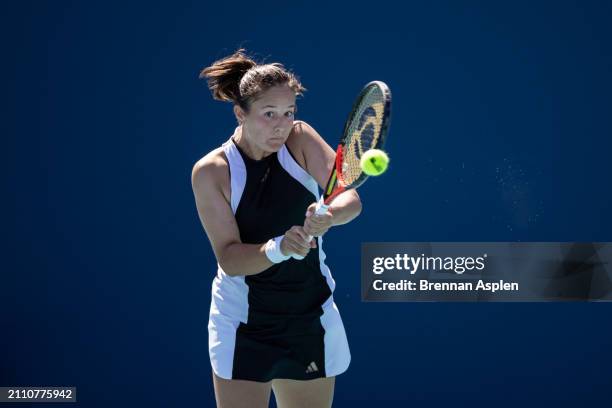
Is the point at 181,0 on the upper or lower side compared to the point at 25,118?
upper

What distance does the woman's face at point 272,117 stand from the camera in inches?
107

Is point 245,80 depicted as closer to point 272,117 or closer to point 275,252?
point 272,117

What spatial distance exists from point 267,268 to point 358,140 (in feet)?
1.50

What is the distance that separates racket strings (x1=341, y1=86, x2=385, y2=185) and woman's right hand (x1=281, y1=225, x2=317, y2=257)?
0.60ft

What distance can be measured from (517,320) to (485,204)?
549mm

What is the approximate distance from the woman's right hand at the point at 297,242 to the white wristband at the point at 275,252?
4 centimetres

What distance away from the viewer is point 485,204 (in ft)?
14.0

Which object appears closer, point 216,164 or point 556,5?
point 216,164

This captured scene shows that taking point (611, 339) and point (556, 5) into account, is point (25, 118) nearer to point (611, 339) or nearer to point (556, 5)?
point (556, 5)

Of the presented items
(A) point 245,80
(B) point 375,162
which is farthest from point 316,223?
(A) point 245,80

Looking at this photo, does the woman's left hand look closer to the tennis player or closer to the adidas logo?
the tennis player

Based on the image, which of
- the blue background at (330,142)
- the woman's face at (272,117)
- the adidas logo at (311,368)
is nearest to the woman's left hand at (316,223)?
the woman's face at (272,117)

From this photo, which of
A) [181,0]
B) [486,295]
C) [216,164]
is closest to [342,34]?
[181,0]

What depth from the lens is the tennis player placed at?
110 inches
